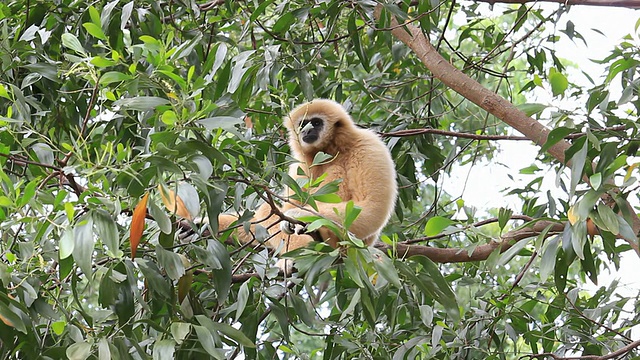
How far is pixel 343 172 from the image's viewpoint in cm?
398

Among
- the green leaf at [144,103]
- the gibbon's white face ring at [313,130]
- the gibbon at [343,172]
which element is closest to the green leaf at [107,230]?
the green leaf at [144,103]

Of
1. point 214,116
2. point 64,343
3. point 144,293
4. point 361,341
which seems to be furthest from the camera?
point 361,341

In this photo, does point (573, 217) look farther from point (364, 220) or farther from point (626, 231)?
point (364, 220)

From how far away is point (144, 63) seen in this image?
3.15 m

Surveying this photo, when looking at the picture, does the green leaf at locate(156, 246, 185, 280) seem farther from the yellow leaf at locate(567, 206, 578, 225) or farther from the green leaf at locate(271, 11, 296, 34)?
the green leaf at locate(271, 11, 296, 34)

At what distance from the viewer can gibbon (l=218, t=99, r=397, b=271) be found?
3627 mm

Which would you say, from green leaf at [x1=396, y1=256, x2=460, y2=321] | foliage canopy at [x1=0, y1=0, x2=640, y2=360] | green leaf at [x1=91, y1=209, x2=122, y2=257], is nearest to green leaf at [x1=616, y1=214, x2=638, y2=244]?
foliage canopy at [x1=0, y1=0, x2=640, y2=360]

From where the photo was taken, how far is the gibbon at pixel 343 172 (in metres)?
3.63

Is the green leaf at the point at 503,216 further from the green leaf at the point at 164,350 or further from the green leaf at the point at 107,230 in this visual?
the green leaf at the point at 107,230

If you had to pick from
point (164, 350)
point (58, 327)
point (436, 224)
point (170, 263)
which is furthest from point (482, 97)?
point (58, 327)

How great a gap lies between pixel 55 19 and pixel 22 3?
0.77ft

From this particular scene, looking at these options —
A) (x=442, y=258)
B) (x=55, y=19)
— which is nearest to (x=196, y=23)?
(x=55, y=19)

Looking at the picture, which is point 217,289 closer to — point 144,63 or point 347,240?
point 347,240

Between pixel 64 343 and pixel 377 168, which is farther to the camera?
pixel 377 168
